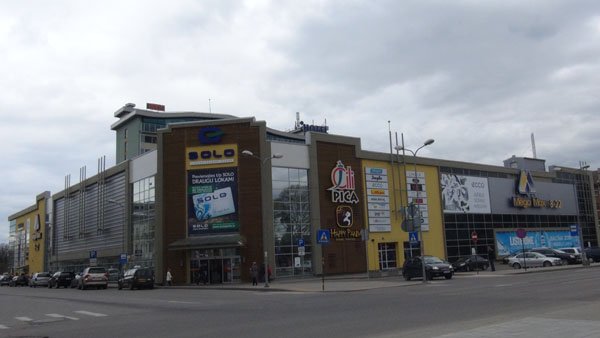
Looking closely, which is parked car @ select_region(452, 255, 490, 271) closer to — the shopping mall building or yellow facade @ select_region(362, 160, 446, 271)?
the shopping mall building

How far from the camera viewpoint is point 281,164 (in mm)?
47781

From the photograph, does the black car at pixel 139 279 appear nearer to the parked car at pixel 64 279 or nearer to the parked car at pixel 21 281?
the parked car at pixel 64 279

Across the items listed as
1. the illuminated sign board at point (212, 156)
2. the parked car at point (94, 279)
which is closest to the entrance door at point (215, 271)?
the illuminated sign board at point (212, 156)

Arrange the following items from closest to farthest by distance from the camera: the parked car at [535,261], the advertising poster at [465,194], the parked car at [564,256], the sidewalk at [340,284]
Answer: the sidewalk at [340,284]
the parked car at [535,261]
the parked car at [564,256]
the advertising poster at [465,194]

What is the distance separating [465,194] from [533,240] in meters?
12.8

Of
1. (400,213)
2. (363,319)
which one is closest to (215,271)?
(400,213)

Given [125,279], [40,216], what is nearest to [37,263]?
[40,216]

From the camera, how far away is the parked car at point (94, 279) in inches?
1774

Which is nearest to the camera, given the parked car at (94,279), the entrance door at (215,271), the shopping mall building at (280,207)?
the entrance door at (215,271)

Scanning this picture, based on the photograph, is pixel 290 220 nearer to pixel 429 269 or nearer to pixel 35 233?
pixel 429 269

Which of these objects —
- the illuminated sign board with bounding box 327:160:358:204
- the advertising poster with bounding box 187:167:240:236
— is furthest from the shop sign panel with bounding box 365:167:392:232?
the advertising poster with bounding box 187:167:240:236

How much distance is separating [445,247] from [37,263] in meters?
59.8

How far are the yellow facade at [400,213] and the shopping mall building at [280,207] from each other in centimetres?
11

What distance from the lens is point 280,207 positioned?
154 ft
